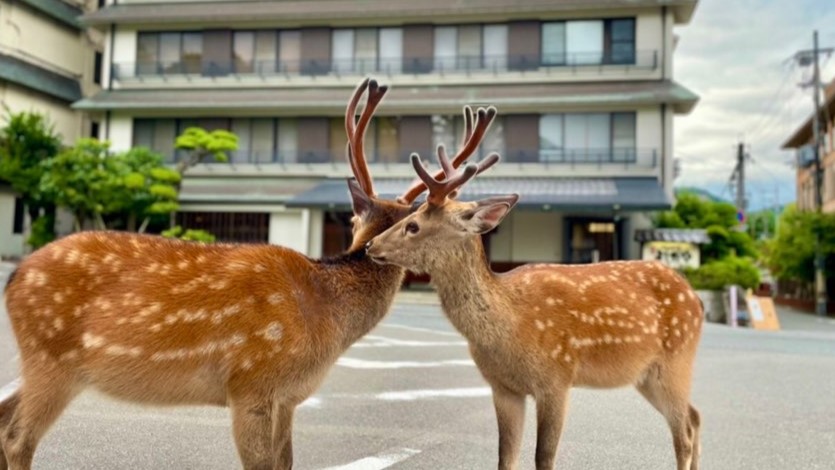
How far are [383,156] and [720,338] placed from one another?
56.3 ft

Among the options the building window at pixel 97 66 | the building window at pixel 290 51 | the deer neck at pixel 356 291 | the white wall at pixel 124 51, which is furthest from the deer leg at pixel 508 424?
the building window at pixel 97 66

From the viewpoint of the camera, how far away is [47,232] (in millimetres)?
29266

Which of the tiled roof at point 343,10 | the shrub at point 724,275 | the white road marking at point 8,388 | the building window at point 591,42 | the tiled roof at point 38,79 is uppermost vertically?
the tiled roof at point 343,10

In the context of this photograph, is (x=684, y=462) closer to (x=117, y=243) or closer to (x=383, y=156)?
(x=117, y=243)

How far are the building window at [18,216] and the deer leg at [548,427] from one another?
109 ft

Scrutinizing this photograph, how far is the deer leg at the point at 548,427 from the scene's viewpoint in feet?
12.2

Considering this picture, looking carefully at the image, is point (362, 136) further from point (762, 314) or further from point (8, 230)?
point (8, 230)

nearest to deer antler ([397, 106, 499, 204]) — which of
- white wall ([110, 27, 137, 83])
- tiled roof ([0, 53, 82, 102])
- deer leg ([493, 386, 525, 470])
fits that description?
deer leg ([493, 386, 525, 470])

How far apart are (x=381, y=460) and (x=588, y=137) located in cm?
2432

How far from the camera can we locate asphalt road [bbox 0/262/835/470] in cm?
483

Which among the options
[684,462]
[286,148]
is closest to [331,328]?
[684,462]

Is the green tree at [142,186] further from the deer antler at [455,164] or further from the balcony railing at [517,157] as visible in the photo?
the deer antler at [455,164]

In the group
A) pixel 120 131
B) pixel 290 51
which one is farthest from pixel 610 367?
pixel 120 131

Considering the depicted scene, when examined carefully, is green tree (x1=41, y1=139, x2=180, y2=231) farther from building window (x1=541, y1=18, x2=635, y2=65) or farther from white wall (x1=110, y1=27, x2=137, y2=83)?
building window (x1=541, y1=18, x2=635, y2=65)
